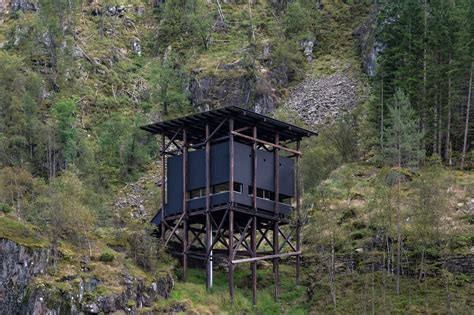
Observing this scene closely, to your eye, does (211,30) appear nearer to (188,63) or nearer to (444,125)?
(188,63)

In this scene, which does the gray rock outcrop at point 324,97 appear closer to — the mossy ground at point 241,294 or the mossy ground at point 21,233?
the mossy ground at point 241,294

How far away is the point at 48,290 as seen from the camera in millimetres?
43219

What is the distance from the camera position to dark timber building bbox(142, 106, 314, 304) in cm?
5150

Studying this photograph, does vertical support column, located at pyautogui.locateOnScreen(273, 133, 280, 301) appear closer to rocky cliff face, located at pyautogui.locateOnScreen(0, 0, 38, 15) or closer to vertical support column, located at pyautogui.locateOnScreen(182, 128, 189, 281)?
vertical support column, located at pyautogui.locateOnScreen(182, 128, 189, 281)

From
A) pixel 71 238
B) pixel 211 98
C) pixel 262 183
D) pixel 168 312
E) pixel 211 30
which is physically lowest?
pixel 168 312

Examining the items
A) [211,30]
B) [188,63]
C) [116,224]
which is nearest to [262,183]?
[116,224]

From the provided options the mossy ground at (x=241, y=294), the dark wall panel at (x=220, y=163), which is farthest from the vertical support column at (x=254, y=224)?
the dark wall panel at (x=220, y=163)

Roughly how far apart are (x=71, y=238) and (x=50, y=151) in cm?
2458

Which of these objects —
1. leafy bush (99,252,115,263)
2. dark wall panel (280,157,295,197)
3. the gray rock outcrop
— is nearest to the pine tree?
dark wall panel (280,157,295,197)

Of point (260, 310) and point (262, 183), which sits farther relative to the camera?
point (262, 183)

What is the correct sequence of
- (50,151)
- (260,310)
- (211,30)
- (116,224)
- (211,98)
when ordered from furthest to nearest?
(211,30)
(211,98)
(50,151)
(116,224)
(260,310)

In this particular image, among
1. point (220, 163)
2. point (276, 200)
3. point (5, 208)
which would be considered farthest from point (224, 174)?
point (5, 208)

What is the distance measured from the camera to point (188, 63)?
10344cm

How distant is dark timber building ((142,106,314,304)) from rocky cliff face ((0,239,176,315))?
7105 millimetres
